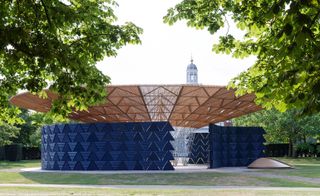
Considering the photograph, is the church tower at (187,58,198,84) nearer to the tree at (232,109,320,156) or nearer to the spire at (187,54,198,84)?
the spire at (187,54,198,84)

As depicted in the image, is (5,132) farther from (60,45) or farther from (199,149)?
(60,45)

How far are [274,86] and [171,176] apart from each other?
21815mm

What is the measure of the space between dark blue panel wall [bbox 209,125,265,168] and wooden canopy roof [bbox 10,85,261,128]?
222cm

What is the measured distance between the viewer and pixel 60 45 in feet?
34.0

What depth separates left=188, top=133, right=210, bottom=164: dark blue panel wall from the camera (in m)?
55.5

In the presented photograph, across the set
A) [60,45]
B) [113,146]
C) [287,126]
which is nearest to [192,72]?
[287,126]

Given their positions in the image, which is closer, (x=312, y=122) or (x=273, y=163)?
(x=273, y=163)

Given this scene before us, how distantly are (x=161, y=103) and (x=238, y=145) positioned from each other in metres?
11.2

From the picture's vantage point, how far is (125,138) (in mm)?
38312

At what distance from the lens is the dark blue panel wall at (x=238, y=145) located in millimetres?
45281

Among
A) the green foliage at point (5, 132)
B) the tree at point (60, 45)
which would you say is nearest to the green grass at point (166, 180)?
the tree at point (60, 45)

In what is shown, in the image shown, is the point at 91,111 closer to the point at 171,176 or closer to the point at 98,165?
the point at 98,165

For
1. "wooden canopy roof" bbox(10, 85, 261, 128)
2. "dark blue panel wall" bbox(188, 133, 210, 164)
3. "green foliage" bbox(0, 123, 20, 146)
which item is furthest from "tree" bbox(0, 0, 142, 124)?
"green foliage" bbox(0, 123, 20, 146)

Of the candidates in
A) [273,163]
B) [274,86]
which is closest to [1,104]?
[274,86]
